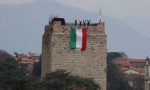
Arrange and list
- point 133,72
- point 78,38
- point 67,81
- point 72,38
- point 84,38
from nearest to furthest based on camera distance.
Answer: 1. point 67,81
2. point 72,38
3. point 78,38
4. point 84,38
5. point 133,72

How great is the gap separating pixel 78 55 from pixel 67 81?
2.58 m

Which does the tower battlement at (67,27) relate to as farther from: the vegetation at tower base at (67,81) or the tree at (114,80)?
the tree at (114,80)

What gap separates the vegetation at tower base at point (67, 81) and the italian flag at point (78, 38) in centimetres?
218

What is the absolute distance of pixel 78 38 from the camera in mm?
55031

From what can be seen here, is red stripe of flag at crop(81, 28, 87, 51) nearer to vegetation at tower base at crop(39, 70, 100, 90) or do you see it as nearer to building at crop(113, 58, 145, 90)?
vegetation at tower base at crop(39, 70, 100, 90)

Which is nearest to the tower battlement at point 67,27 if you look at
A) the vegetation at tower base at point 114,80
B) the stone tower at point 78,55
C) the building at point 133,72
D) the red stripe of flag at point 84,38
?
the stone tower at point 78,55

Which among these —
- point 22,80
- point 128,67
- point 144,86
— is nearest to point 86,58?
point 22,80

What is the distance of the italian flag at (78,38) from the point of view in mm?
54844

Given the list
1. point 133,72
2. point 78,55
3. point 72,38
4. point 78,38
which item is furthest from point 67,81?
point 133,72

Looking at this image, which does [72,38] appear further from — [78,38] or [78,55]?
[78,55]

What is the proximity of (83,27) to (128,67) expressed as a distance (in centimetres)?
7590

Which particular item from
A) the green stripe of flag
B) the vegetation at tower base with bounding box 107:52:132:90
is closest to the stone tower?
the green stripe of flag

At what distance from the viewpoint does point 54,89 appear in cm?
5106

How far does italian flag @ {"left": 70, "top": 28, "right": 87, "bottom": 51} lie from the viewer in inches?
2159
